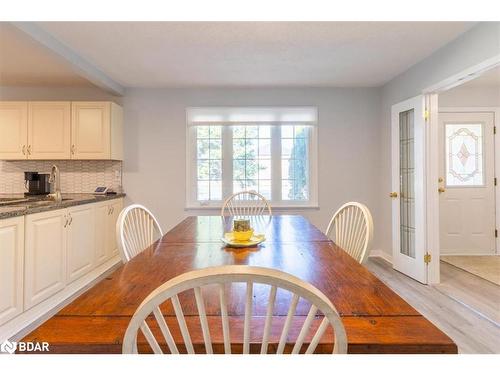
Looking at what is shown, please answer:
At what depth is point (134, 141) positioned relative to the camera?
4.16 meters

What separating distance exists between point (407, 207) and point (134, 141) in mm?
3574

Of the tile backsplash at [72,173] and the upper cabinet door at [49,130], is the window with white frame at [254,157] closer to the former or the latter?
the tile backsplash at [72,173]

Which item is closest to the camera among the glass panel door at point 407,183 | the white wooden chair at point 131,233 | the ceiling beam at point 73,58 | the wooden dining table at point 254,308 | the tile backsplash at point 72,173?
the wooden dining table at point 254,308

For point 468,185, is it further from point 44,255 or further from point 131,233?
point 44,255

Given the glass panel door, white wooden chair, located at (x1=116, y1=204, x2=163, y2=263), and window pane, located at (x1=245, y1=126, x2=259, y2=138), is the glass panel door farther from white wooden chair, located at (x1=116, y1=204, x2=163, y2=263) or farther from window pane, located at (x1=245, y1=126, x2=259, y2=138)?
white wooden chair, located at (x1=116, y1=204, x2=163, y2=263)

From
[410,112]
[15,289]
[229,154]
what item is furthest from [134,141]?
[410,112]

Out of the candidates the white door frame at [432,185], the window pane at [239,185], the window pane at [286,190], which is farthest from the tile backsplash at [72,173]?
the white door frame at [432,185]

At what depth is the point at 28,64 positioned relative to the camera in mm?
3184

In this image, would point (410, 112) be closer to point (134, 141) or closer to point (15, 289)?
point (134, 141)

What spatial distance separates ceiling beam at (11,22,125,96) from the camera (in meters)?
2.33

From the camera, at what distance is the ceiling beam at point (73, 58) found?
2.33m

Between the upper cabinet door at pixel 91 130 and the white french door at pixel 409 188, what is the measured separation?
3.52m

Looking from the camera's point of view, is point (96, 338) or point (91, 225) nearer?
point (96, 338)

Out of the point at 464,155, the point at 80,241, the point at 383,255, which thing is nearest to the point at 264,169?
the point at 383,255
